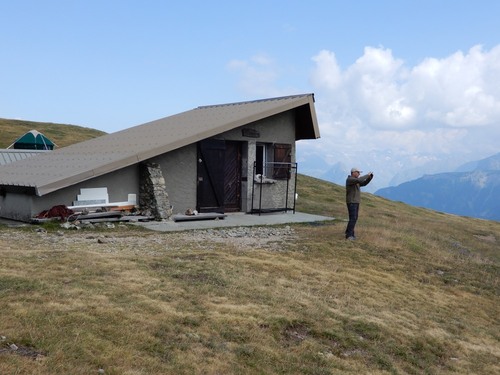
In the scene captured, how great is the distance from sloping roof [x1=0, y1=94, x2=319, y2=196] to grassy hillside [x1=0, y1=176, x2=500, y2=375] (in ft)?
8.35

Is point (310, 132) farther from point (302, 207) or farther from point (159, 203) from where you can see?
point (159, 203)

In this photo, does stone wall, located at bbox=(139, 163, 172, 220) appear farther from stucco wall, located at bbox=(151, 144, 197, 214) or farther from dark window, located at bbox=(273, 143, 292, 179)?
dark window, located at bbox=(273, 143, 292, 179)

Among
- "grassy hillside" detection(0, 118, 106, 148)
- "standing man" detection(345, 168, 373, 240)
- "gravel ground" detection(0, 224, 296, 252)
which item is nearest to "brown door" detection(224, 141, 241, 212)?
"gravel ground" detection(0, 224, 296, 252)

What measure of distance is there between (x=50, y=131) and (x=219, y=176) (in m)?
47.7

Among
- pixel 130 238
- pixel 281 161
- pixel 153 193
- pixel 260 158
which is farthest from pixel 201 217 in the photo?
pixel 281 161

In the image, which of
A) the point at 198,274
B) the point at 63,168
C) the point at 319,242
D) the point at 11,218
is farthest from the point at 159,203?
the point at 198,274

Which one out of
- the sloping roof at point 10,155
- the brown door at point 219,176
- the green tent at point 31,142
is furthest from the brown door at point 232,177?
the green tent at point 31,142

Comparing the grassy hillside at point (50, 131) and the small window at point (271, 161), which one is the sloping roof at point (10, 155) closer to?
the small window at point (271, 161)

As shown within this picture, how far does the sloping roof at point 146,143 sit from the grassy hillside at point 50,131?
31411 mm

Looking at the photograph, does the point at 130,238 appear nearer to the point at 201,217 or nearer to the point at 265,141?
the point at 201,217

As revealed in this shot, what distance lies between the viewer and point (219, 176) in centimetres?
1877

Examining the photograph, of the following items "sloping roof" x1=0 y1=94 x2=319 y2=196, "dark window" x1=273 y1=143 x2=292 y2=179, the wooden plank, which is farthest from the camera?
"dark window" x1=273 y1=143 x2=292 y2=179

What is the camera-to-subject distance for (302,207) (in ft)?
86.6

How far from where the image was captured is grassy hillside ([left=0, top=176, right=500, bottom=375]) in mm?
5508
